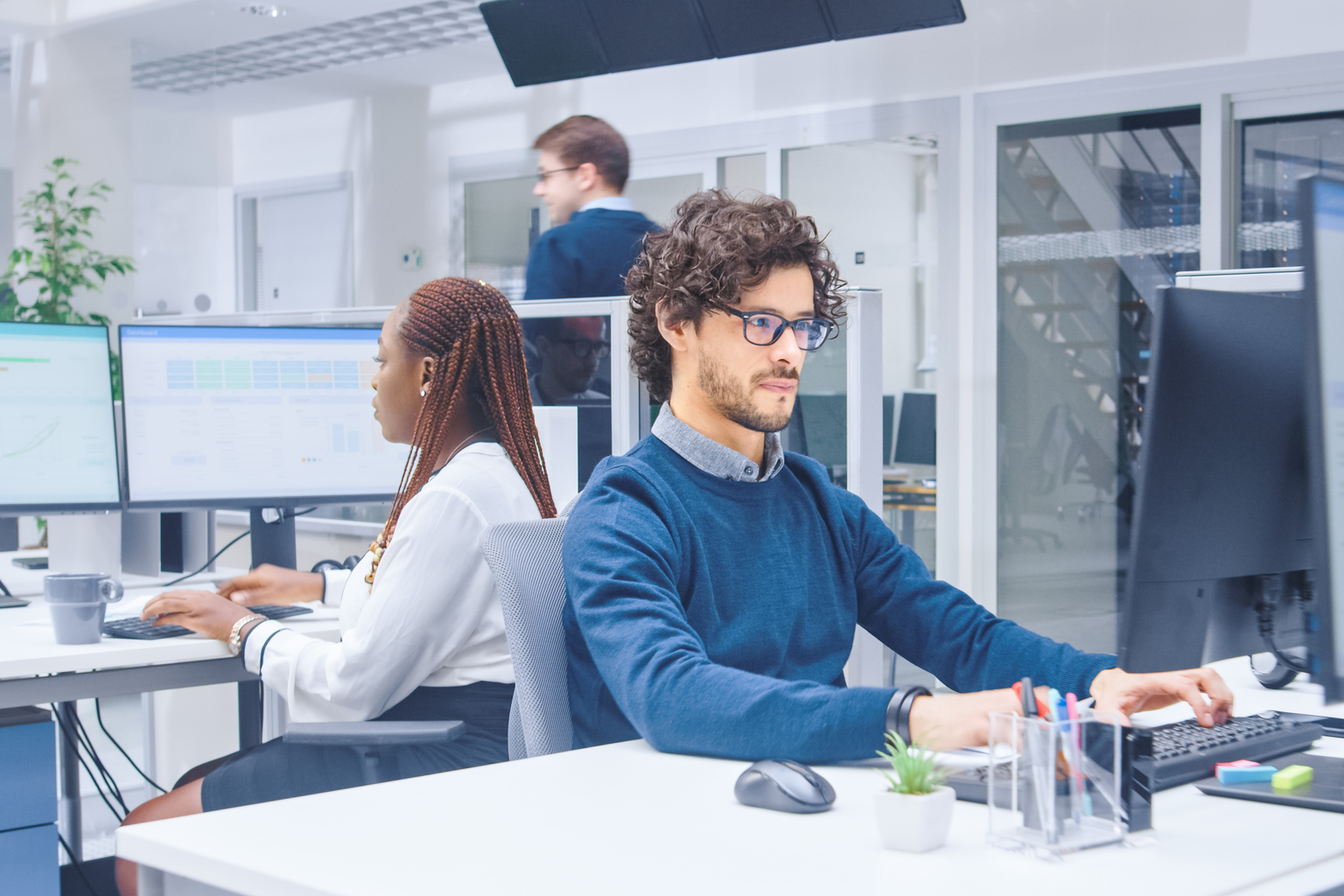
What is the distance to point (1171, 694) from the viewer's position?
4.13 ft

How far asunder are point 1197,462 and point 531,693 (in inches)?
28.4

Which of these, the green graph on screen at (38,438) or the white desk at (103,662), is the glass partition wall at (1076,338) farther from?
the green graph on screen at (38,438)

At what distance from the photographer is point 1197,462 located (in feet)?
3.86

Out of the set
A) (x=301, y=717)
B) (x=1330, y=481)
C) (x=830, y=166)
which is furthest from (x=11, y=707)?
(x=830, y=166)

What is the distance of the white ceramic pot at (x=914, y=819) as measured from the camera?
3.13ft

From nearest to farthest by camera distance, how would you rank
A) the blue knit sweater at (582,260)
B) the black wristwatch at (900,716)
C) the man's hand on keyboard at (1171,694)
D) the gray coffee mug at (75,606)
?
1. the black wristwatch at (900,716)
2. the man's hand on keyboard at (1171,694)
3. the gray coffee mug at (75,606)
4. the blue knit sweater at (582,260)

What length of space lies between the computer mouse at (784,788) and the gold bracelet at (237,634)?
Answer: 3.55ft

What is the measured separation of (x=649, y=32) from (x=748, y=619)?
366 cm

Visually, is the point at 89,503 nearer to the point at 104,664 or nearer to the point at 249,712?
the point at 249,712

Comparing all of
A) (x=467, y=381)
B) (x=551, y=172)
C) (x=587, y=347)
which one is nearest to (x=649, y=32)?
(x=551, y=172)

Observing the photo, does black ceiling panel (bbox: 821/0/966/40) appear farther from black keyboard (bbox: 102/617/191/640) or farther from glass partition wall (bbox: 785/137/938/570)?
black keyboard (bbox: 102/617/191/640)

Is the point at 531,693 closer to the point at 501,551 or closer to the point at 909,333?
the point at 501,551

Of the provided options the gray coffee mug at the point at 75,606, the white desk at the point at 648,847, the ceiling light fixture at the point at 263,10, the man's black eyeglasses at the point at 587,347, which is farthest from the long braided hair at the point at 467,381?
the ceiling light fixture at the point at 263,10

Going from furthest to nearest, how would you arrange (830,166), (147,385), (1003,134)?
(830,166)
(1003,134)
(147,385)
